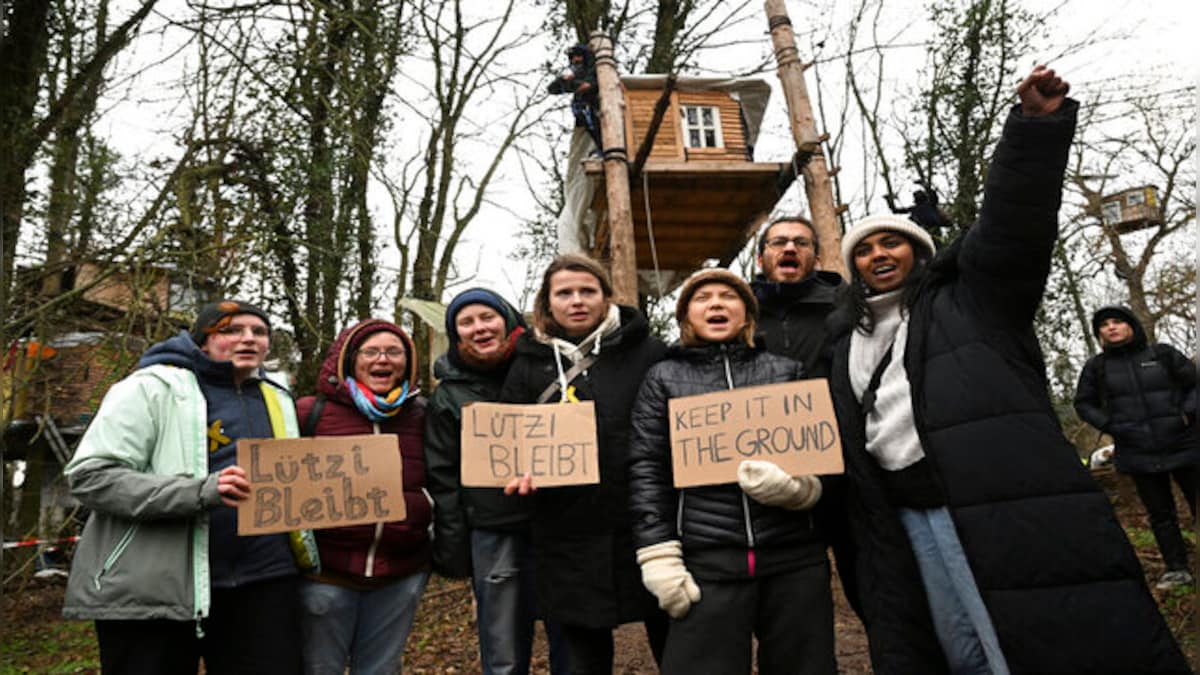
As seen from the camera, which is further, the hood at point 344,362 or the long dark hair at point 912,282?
the hood at point 344,362

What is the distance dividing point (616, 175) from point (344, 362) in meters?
2.72

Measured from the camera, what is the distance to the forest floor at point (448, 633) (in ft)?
15.0

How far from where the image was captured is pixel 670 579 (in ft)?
6.99

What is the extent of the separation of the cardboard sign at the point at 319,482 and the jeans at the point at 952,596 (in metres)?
1.76

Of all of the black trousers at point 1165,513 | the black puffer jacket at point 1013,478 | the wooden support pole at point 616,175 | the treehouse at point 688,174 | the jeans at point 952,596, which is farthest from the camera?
the treehouse at point 688,174

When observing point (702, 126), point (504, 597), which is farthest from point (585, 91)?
point (504, 597)

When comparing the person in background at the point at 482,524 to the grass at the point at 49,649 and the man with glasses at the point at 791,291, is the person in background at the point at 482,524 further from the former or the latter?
the grass at the point at 49,649

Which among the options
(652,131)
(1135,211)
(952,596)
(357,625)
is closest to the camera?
(952,596)

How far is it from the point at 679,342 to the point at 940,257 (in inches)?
36.7

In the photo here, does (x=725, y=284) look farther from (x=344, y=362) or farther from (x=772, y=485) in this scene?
(x=344, y=362)

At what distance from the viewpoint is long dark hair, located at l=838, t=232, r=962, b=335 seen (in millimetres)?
2064

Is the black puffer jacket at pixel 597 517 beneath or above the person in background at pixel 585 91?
beneath

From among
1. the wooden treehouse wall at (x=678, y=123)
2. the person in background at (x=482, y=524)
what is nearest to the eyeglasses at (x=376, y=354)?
the person in background at (x=482, y=524)

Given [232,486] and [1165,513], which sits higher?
[232,486]
